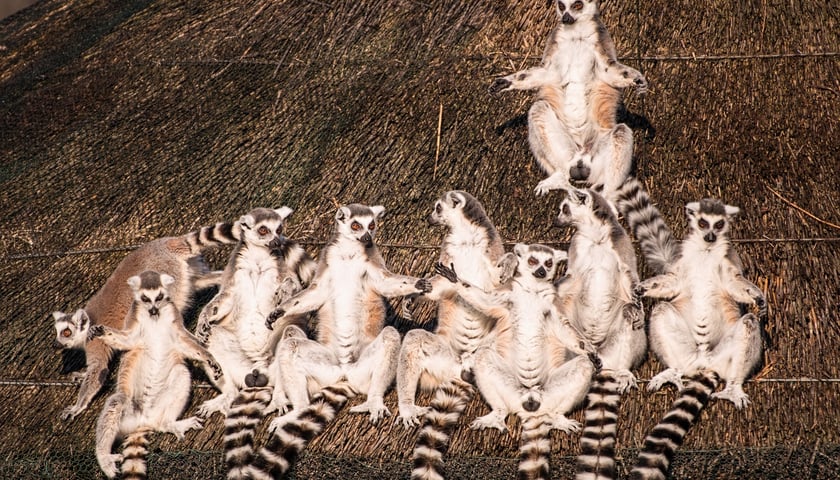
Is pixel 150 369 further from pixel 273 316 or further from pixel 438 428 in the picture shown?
pixel 438 428

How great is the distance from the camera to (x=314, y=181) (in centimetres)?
940

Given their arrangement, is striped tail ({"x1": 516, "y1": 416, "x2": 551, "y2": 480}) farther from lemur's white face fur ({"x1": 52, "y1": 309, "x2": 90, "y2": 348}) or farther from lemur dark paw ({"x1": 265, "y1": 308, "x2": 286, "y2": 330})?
lemur's white face fur ({"x1": 52, "y1": 309, "x2": 90, "y2": 348})

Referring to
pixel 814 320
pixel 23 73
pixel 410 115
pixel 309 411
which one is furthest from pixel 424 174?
pixel 23 73

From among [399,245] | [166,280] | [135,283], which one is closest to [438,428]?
[399,245]

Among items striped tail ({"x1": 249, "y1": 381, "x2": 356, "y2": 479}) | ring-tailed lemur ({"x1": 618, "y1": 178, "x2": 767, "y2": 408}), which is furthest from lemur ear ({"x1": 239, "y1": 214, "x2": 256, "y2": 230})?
ring-tailed lemur ({"x1": 618, "y1": 178, "x2": 767, "y2": 408})

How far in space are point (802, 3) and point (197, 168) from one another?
5865mm

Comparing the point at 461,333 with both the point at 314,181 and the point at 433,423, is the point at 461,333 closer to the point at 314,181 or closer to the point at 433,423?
the point at 433,423

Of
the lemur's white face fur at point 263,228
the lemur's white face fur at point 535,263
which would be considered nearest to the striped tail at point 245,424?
the lemur's white face fur at point 263,228

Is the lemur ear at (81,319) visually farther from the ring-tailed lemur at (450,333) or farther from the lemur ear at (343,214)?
the ring-tailed lemur at (450,333)

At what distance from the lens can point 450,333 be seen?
776 centimetres

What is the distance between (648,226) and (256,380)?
9.92 ft

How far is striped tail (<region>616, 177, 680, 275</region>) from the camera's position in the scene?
785 centimetres

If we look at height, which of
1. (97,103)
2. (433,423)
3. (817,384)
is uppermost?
(97,103)

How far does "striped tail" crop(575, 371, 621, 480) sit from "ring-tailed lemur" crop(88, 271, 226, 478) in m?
2.53
